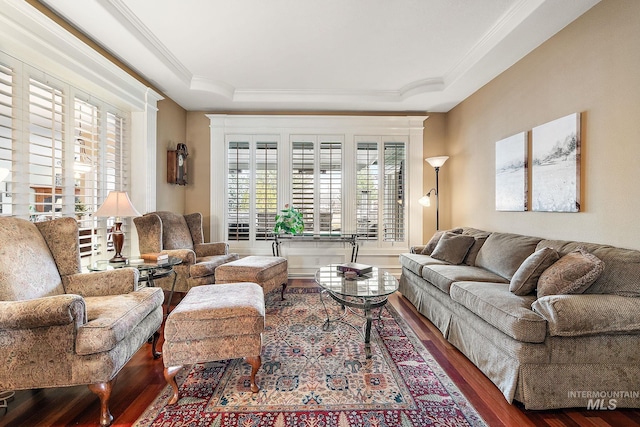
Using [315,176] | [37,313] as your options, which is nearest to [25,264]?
[37,313]

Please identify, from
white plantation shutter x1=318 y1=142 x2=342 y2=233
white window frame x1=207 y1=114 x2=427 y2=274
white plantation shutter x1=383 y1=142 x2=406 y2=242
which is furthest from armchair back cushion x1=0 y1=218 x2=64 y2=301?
white plantation shutter x1=383 y1=142 x2=406 y2=242

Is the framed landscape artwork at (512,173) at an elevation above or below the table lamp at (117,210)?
above

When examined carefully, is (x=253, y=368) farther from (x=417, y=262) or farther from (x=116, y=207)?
(x=417, y=262)

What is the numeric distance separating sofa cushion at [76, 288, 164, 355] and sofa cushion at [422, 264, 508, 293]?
7.69 ft

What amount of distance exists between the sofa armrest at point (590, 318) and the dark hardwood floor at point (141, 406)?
1.52 ft

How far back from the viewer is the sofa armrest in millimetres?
1579

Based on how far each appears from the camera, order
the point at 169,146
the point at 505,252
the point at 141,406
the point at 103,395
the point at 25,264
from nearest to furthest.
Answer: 1. the point at 103,395
2. the point at 141,406
3. the point at 25,264
4. the point at 505,252
5. the point at 169,146

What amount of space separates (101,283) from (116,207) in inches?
28.0

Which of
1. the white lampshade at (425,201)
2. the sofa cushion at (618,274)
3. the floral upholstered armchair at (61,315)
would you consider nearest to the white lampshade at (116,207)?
the floral upholstered armchair at (61,315)

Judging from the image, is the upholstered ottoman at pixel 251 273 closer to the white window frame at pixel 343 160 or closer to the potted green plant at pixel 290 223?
the potted green plant at pixel 290 223

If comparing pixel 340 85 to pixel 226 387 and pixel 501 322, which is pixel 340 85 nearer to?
pixel 501 322

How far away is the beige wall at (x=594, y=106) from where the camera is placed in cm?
195

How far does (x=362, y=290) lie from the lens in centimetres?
236

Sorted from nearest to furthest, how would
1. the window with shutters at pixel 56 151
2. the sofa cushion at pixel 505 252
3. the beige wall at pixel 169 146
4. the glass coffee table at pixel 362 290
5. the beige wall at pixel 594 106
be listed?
the beige wall at pixel 594 106
the window with shutters at pixel 56 151
the glass coffee table at pixel 362 290
the sofa cushion at pixel 505 252
the beige wall at pixel 169 146
